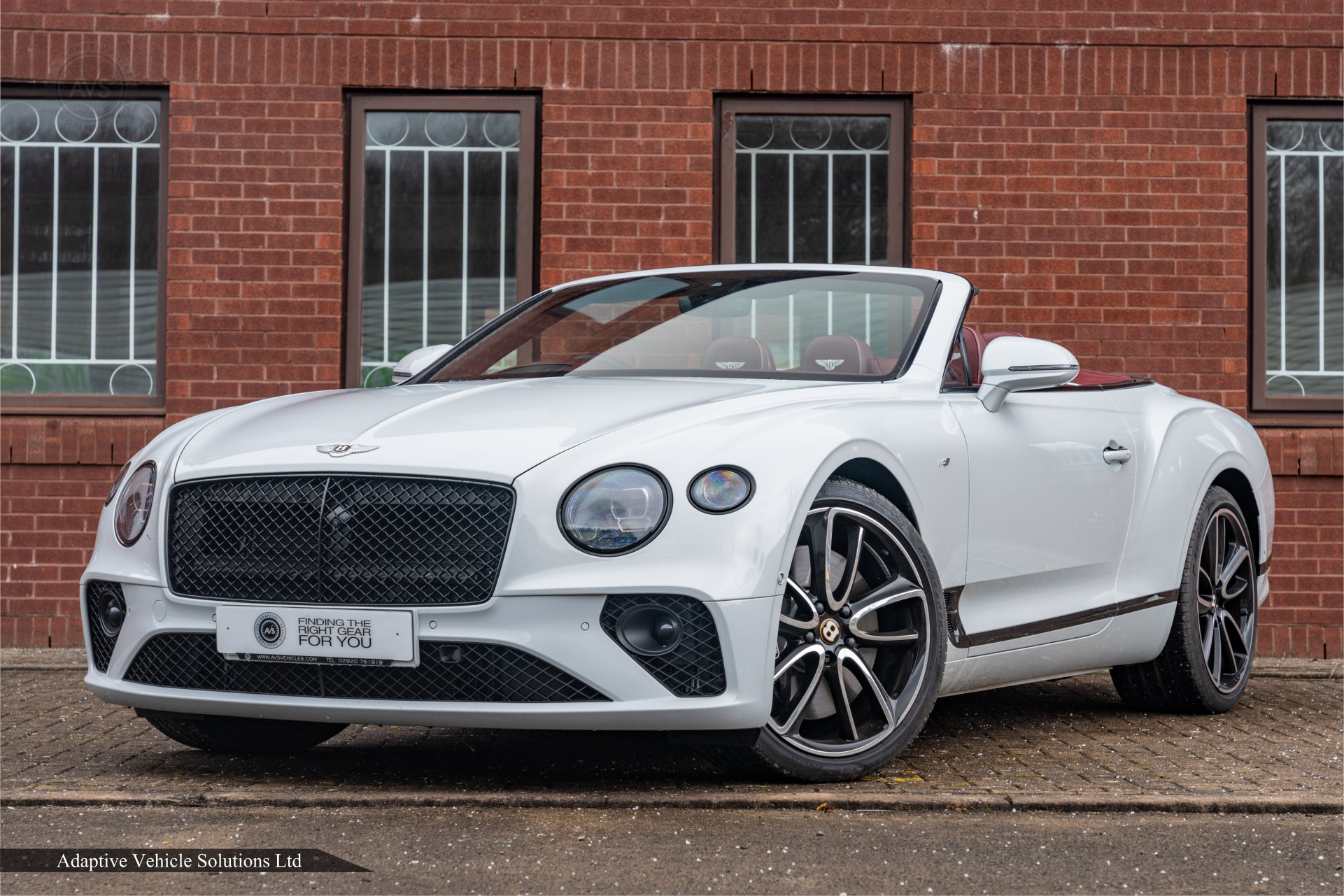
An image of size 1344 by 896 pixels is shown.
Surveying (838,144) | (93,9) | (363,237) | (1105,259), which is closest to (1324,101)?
(1105,259)

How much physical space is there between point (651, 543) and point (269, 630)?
3.07 ft

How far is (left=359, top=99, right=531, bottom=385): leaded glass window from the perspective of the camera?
8.65 metres

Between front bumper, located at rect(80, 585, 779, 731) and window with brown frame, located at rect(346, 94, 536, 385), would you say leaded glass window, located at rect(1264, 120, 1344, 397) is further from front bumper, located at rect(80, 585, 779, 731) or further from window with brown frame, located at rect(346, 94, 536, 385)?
front bumper, located at rect(80, 585, 779, 731)

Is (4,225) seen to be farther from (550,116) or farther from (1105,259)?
(1105,259)

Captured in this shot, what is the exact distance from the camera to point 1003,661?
4828 mm

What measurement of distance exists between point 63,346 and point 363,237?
164 centimetres

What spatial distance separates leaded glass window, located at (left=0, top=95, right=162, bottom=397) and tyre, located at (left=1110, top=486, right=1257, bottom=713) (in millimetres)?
5252

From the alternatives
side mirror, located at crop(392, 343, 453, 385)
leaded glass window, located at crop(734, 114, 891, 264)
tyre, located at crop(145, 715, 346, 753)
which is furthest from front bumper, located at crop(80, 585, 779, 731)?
leaded glass window, located at crop(734, 114, 891, 264)

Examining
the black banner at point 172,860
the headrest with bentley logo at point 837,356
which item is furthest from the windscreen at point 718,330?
the black banner at point 172,860

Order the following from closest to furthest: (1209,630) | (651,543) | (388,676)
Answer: (651,543), (388,676), (1209,630)

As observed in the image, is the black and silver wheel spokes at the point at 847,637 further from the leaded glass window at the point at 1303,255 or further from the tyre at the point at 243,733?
the leaded glass window at the point at 1303,255

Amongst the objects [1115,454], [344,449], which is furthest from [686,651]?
[1115,454]

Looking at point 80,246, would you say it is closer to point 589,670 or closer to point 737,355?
point 737,355

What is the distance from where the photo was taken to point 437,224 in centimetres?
870
